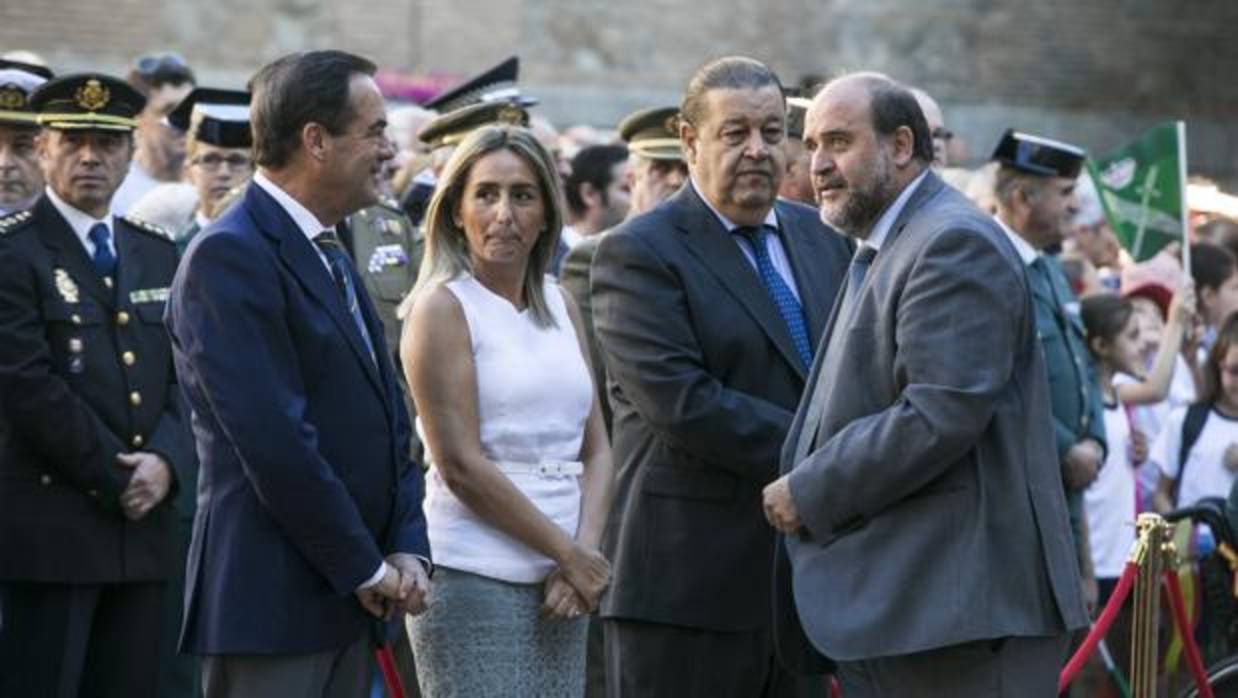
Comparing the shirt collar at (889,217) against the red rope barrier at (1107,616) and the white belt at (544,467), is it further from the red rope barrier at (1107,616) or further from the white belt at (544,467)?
the red rope barrier at (1107,616)

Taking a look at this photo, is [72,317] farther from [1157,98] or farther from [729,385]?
[1157,98]

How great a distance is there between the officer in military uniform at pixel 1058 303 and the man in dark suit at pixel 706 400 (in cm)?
203

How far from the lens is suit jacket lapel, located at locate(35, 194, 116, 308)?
23.8 feet

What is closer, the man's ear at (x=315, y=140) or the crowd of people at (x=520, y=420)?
the crowd of people at (x=520, y=420)

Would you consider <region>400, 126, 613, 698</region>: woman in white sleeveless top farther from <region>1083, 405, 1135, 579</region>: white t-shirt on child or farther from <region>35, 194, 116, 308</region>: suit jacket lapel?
<region>1083, 405, 1135, 579</region>: white t-shirt on child

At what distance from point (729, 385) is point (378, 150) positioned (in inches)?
50.2

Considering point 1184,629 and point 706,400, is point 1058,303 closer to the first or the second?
point 1184,629

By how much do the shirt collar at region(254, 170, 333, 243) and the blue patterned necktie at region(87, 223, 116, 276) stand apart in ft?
5.64

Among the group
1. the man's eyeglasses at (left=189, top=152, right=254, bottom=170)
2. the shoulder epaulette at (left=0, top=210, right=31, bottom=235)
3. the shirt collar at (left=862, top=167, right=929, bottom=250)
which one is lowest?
the shoulder epaulette at (left=0, top=210, right=31, bottom=235)

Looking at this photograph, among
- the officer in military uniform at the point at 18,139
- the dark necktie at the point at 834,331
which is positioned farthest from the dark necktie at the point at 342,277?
the officer in military uniform at the point at 18,139

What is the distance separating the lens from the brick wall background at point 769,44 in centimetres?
1616

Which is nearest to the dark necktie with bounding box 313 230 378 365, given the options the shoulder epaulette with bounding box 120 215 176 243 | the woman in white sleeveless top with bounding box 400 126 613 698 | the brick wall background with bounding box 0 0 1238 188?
the woman in white sleeveless top with bounding box 400 126 613 698

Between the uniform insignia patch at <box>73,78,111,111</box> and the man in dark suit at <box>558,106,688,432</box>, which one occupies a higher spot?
the uniform insignia patch at <box>73,78,111,111</box>

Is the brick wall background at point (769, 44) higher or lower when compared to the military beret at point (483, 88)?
higher
